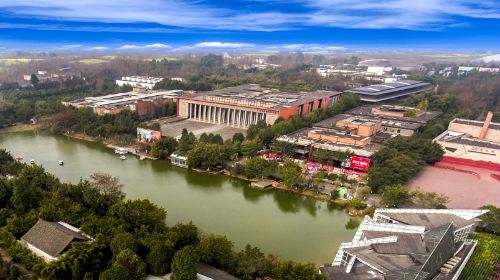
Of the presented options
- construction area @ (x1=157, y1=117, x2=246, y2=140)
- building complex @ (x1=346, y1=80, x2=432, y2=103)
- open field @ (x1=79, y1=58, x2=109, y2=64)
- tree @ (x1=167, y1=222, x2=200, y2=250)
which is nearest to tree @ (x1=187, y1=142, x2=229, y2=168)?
construction area @ (x1=157, y1=117, x2=246, y2=140)

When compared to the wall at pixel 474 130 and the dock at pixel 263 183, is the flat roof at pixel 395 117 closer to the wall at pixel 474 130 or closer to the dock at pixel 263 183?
the wall at pixel 474 130

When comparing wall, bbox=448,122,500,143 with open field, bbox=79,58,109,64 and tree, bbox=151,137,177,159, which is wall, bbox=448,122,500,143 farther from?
open field, bbox=79,58,109,64

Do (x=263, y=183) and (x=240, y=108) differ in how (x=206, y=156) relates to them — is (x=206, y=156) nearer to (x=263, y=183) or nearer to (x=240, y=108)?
(x=263, y=183)

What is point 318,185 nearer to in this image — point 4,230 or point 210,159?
point 210,159

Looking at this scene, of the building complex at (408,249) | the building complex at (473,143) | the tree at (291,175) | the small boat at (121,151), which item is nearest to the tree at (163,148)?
the small boat at (121,151)

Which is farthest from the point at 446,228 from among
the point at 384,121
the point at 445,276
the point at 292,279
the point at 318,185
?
the point at 384,121
